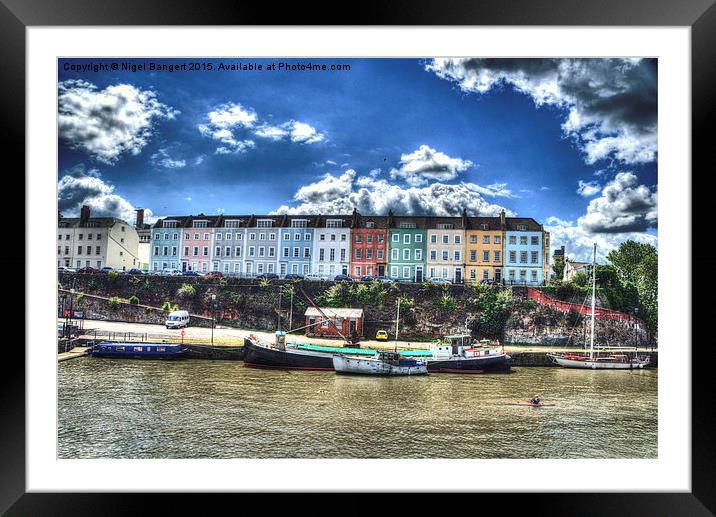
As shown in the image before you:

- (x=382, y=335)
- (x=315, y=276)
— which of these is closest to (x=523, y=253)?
(x=382, y=335)

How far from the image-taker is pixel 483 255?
11609 mm

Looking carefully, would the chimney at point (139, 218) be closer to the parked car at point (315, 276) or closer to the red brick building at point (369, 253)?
the parked car at point (315, 276)

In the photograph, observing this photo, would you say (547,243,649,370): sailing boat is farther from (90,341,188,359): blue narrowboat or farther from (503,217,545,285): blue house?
(90,341,188,359): blue narrowboat

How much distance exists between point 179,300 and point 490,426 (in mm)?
8128

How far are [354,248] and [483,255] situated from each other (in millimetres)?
3132

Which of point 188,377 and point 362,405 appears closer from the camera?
point 362,405

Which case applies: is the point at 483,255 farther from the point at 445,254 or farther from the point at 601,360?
the point at 601,360

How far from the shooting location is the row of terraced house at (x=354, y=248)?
1086cm

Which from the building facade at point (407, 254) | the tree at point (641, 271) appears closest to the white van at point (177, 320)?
the building facade at point (407, 254)

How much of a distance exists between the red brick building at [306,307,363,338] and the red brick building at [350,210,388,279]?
3.20 ft

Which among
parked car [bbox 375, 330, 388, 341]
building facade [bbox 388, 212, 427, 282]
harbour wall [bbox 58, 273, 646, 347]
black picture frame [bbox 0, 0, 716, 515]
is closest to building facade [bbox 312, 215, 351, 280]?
harbour wall [bbox 58, 273, 646, 347]

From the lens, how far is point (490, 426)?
6.93 m
